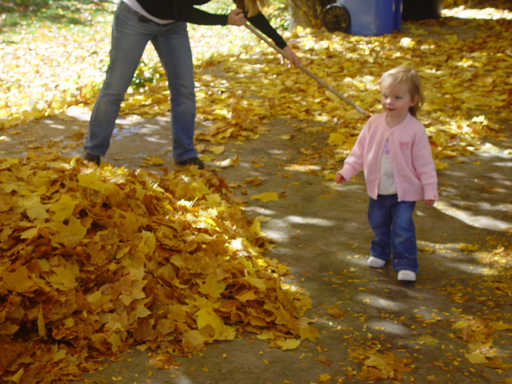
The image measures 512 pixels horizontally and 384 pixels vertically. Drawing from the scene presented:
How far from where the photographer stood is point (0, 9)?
13.1 meters

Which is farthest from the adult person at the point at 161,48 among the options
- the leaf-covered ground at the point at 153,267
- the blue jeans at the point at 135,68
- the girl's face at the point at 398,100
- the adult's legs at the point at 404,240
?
the adult's legs at the point at 404,240

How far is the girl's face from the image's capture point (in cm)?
287

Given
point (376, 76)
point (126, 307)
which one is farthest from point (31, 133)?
point (376, 76)

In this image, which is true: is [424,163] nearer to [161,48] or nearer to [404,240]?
[404,240]

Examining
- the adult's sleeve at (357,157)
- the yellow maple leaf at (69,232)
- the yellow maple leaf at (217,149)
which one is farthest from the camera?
the yellow maple leaf at (217,149)

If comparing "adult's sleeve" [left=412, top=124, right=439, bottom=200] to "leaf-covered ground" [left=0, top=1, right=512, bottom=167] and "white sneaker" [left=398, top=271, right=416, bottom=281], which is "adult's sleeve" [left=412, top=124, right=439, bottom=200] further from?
"leaf-covered ground" [left=0, top=1, right=512, bottom=167]

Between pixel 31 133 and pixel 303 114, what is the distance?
9.36ft

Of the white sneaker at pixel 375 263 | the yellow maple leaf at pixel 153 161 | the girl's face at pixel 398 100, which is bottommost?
the white sneaker at pixel 375 263

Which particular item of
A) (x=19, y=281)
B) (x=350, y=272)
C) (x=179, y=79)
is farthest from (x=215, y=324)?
(x=179, y=79)

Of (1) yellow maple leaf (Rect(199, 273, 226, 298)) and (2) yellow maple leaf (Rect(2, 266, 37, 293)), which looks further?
(1) yellow maple leaf (Rect(199, 273, 226, 298))

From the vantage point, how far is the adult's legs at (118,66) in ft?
12.3

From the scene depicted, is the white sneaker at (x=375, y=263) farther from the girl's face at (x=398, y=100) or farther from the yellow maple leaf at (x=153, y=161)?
the yellow maple leaf at (x=153, y=161)

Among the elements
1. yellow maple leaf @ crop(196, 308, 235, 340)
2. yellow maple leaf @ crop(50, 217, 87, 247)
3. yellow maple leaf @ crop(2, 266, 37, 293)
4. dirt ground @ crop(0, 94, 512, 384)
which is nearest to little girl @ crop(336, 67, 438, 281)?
dirt ground @ crop(0, 94, 512, 384)

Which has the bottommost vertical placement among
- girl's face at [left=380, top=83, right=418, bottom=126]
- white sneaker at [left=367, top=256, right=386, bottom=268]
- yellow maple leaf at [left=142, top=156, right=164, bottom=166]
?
white sneaker at [left=367, top=256, right=386, bottom=268]
